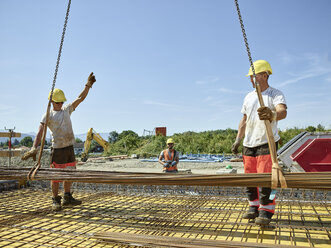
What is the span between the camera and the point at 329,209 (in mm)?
3113

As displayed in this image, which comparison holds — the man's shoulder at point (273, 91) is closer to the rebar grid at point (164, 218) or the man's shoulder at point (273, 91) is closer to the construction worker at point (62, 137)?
the rebar grid at point (164, 218)

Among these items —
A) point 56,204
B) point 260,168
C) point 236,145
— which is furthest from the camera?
point 56,204

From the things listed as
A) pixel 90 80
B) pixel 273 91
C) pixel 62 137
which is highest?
pixel 90 80

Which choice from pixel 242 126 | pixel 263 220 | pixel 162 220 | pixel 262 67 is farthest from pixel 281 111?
pixel 162 220

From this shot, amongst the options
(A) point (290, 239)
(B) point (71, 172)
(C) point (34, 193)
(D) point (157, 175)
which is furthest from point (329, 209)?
(C) point (34, 193)

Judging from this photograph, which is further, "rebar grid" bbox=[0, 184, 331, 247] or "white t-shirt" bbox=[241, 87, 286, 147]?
"white t-shirt" bbox=[241, 87, 286, 147]

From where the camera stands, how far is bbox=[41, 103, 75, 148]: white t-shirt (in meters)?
3.62

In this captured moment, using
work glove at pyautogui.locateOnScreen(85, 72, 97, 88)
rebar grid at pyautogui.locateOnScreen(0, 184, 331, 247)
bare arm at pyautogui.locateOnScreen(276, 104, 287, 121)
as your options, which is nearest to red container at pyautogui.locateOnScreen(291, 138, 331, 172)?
rebar grid at pyautogui.locateOnScreen(0, 184, 331, 247)

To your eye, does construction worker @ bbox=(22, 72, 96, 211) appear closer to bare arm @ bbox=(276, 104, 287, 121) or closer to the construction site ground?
the construction site ground

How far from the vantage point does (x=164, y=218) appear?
287 cm

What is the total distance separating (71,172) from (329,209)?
2768 mm

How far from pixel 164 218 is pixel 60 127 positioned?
1.80 m

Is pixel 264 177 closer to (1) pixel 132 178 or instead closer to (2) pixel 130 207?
(1) pixel 132 178

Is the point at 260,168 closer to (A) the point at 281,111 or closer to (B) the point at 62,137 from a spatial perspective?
(A) the point at 281,111
